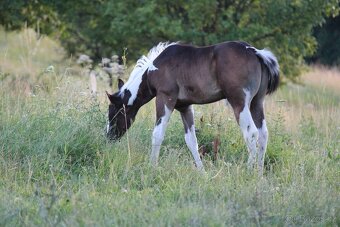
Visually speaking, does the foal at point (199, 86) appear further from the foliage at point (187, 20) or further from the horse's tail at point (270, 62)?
the foliage at point (187, 20)

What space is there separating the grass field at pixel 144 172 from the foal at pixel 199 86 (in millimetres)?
281

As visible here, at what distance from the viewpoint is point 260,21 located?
55.2 feet

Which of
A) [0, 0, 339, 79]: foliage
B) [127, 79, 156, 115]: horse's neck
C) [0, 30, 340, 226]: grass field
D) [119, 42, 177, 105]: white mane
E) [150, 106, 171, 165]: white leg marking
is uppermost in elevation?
[0, 0, 339, 79]: foliage

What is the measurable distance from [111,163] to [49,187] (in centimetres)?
128

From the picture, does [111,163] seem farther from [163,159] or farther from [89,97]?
[89,97]

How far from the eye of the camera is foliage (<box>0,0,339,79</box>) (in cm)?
1614

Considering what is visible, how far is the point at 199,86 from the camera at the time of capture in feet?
26.5

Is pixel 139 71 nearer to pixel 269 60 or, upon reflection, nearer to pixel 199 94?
pixel 199 94

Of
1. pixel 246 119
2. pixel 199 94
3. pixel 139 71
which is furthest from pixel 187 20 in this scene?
pixel 246 119

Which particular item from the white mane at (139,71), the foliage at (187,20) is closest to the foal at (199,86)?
the white mane at (139,71)

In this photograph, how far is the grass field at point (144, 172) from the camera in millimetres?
5836

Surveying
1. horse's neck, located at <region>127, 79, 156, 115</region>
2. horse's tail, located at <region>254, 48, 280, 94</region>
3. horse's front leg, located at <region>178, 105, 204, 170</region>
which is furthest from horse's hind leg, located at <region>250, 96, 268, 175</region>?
horse's neck, located at <region>127, 79, 156, 115</region>

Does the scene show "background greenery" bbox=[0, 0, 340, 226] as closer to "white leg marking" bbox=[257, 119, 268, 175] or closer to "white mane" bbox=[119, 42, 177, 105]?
"white leg marking" bbox=[257, 119, 268, 175]

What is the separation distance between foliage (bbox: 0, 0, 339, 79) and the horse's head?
7.16m
